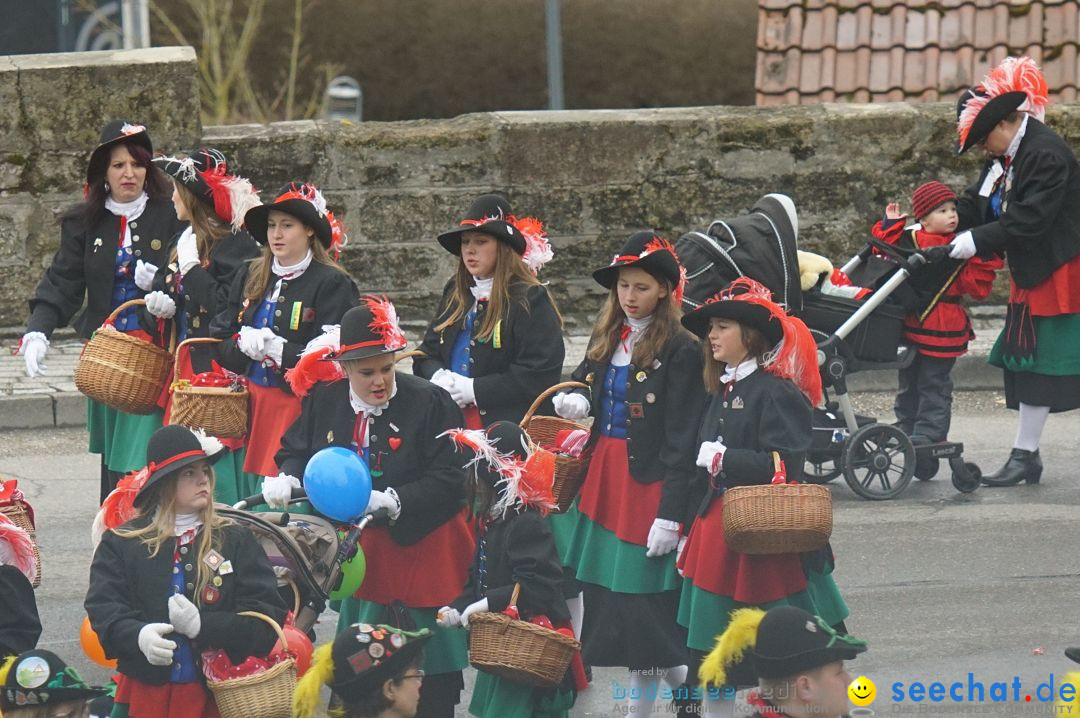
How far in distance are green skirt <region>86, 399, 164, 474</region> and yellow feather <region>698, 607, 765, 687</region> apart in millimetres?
3628

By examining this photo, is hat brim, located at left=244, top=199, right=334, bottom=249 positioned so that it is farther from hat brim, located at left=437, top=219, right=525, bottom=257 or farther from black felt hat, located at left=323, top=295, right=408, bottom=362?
black felt hat, located at left=323, top=295, right=408, bottom=362

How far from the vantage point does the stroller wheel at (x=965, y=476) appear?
380 inches

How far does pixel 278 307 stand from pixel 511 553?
81.3 inches

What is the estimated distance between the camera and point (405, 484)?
650 cm

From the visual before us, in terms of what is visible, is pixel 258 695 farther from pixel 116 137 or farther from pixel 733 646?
pixel 116 137

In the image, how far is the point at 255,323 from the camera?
7.80m

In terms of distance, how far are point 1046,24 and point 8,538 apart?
36.2 ft

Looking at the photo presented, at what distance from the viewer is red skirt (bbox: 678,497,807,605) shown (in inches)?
251

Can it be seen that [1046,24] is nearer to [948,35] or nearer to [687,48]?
[948,35]

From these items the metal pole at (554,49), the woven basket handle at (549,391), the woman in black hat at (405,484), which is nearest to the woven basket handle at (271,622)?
the woman in black hat at (405,484)

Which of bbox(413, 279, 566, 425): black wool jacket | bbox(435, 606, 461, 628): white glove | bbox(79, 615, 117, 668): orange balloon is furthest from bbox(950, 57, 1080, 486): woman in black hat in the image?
bbox(79, 615, 117, 668): orange balloon

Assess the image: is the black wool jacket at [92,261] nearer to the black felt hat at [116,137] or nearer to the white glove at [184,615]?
the black felt hat at [116,137]

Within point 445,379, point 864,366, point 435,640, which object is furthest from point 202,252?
point 864,366

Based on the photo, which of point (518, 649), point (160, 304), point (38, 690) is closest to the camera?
point (38, 690)
